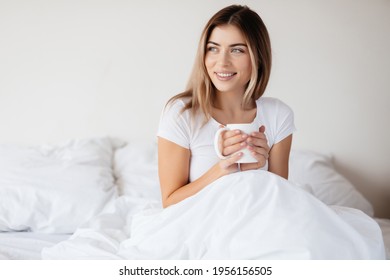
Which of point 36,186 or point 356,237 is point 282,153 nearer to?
point 356,237

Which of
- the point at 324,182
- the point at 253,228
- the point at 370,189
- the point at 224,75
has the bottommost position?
the point at 370,189

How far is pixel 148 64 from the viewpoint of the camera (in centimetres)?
188

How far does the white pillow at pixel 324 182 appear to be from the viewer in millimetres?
1683

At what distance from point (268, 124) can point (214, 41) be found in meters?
0.26

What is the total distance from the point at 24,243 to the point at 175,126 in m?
0.55

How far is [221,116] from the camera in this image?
1254mm

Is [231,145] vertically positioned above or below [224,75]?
below

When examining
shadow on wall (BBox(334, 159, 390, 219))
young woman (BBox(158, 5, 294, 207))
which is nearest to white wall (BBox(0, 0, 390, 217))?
shadow on wall (BBox(334, 159, 390, 219))

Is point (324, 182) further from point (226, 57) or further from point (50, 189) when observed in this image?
point (50, 189)

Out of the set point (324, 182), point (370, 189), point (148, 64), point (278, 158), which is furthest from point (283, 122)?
point (370, 189)

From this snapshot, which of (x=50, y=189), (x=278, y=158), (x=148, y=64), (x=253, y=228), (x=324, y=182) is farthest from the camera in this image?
(x=148, y=64)

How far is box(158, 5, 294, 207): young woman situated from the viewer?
3.80ft

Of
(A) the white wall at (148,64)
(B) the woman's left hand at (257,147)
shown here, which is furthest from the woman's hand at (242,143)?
(A) the white wall at (148,64)

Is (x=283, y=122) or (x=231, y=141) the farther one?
(x=283, y=122)
